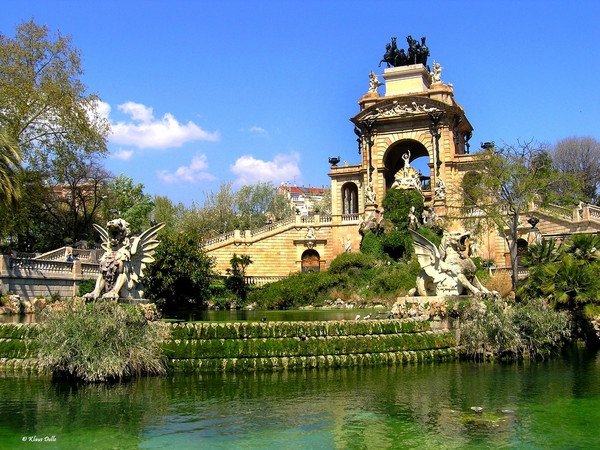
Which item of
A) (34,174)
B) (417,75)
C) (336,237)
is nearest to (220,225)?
(336,237)

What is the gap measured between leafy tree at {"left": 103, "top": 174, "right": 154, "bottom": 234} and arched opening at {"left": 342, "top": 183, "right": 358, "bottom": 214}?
15273 mm

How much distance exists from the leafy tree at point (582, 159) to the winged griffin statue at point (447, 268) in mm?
38160

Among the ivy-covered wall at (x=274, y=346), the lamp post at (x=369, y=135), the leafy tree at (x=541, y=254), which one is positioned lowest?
the ivy-covered wall at (x=274, y=346)

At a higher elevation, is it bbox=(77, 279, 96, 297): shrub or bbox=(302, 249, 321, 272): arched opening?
bbox=(302, 249, 321, 272): arched opening

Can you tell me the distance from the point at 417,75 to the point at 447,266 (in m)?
34.0

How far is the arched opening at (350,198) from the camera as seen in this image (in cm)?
5044

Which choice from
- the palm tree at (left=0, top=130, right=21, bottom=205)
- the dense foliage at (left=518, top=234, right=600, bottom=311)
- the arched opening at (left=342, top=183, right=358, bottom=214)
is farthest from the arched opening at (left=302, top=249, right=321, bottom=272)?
the dense foliage at (left=518, top=234, right=600, bottom=311)

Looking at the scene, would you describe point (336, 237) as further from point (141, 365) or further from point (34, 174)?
point (141, 365)

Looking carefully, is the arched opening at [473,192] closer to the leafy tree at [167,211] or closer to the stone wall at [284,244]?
the stone wall at [284,244]

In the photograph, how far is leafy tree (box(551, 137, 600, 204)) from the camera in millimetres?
53375

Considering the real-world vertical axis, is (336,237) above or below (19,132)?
below

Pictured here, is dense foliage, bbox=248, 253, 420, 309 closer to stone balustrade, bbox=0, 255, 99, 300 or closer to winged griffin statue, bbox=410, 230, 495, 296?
stone balustrade, bbox=0, 255, 99, 300

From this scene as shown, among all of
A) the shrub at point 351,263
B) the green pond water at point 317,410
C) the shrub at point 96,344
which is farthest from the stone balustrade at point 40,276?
the shrub at point 96,344

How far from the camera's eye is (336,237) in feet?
155
